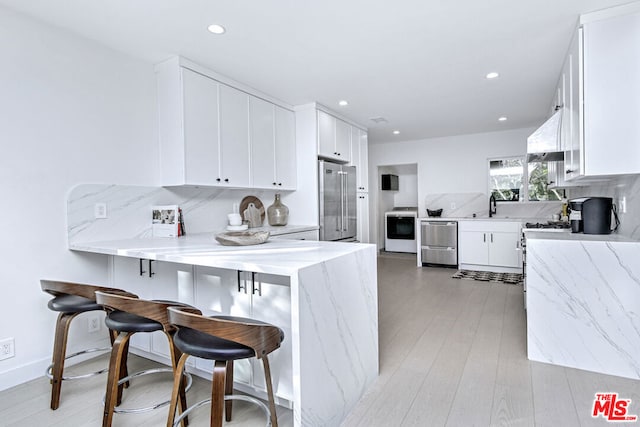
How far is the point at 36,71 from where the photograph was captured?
2.37 meters

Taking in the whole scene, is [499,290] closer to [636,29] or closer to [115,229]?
[636,29]

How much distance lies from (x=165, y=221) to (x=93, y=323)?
3.09ft

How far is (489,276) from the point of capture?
5.18 metres

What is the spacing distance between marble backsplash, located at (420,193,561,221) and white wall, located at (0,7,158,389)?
5.49 metres

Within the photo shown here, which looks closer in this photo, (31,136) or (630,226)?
(31,136)

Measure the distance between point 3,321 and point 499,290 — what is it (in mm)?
4805

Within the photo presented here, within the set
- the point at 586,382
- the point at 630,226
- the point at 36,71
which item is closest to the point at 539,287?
the point at 586,382

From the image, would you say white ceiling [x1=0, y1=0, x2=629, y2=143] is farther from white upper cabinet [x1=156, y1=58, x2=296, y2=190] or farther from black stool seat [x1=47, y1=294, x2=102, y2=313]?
black stool seat [x1=47, y1=294, x2=102, y2=313]

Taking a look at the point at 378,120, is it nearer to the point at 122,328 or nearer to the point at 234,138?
the point at 234,138

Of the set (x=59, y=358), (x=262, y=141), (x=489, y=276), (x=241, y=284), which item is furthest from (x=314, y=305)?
(x=489, y=276)

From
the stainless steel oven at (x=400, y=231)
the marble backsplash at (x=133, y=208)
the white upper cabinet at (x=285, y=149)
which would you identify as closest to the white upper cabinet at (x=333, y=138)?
the white upper cabinet at (x=285, y=149)

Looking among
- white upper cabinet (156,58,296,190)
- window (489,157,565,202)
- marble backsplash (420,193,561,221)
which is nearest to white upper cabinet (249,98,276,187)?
white upper cabinet (156,58,296,190)

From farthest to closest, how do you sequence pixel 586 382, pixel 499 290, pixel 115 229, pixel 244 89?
pixel 499 290 < pixel 244 89 < pixel 115 229 < pixel 586 382

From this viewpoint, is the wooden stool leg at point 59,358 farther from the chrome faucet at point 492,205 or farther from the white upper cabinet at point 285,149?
the chrome faucet at point 492,205
